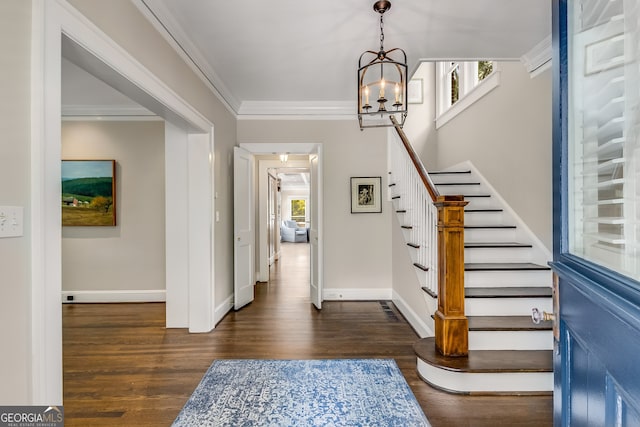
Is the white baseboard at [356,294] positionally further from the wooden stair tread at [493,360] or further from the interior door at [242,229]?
the wooden stair tread at [493,360]

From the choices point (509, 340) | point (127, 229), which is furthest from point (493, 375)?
point (127, 229)

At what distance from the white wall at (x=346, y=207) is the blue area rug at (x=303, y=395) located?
6.27ft

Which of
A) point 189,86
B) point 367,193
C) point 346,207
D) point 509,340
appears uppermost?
point 189,86

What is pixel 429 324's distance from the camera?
290cm

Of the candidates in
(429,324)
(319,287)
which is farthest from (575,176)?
(319,287)

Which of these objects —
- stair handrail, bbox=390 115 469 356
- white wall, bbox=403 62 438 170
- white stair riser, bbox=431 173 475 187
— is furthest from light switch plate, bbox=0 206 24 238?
white wall, bbox=403 62 438 170

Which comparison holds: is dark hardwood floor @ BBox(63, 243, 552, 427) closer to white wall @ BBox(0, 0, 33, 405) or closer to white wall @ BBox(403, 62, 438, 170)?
white wall @ BBox(0, 0, 33, 405)

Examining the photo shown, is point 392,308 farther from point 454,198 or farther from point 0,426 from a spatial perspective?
point 0,426

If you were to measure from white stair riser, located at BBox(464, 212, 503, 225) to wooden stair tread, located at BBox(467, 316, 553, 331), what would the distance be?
4.13 ft

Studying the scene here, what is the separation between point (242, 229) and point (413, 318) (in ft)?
7.52

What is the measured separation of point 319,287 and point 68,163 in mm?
3619

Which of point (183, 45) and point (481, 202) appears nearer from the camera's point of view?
point (183, 45)

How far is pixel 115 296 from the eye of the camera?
4.38 m

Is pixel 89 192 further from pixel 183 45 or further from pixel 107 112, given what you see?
pixel 183 45
